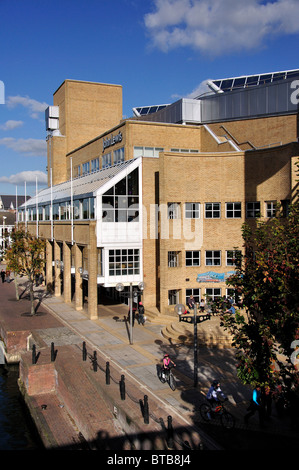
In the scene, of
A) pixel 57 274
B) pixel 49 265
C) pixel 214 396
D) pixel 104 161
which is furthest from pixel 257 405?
pixel 49 265

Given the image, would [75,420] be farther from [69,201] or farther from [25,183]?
[25,183]

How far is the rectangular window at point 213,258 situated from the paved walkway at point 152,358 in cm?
637

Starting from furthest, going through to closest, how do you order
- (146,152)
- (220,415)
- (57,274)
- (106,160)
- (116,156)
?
(106,160)
(57,274)
(116,156)
(146,152)
(220,415)

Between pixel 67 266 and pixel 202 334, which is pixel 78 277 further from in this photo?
pixel 202 334

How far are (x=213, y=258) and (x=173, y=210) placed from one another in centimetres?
460

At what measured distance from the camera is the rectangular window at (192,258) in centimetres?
3147

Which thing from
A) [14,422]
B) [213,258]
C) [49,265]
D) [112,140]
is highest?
[112,140]

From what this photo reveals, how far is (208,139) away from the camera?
125 feet

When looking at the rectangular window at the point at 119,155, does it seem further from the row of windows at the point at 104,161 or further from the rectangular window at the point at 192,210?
the rectangular window at the point at 192,210

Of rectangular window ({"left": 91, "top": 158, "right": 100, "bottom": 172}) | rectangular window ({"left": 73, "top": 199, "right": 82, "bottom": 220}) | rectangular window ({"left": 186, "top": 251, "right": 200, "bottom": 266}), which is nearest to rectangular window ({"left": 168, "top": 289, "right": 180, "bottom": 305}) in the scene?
rectangular window ({"left": 186, "top": 251, "right": 200, "bottom": 266})

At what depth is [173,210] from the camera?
3122 centimetres

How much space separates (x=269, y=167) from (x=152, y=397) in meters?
18.7

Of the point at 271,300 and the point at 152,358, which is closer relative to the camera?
the point at 271,300

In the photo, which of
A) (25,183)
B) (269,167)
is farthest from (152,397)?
(25,183)
